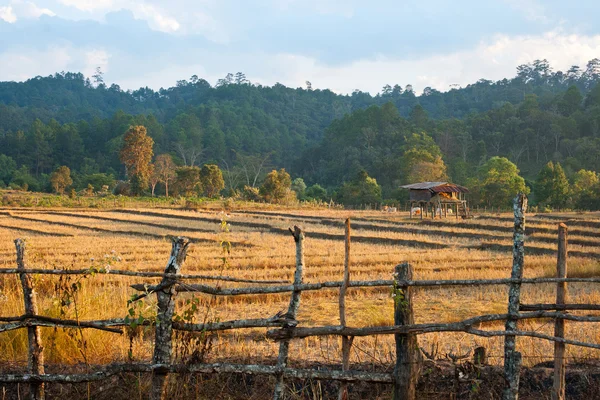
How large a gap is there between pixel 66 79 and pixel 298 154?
8118 centimetres

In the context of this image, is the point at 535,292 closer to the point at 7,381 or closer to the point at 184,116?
the point at 7,381

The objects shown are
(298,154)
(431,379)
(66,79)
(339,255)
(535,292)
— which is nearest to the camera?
(431,379)

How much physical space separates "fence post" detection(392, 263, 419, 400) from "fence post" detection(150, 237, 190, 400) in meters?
1.67

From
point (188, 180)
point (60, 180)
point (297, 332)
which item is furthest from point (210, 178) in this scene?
point (297, 332)

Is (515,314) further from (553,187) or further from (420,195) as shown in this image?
(553,187)

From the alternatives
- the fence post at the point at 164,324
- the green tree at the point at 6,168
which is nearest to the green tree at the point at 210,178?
the green tree at the point at 6,168

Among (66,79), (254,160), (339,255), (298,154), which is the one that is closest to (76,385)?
(339,255)

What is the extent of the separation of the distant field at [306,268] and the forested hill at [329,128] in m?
35.9

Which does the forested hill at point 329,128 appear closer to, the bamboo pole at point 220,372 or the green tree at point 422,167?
the green tree at point 422,167

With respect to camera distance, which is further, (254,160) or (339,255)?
(254,160)

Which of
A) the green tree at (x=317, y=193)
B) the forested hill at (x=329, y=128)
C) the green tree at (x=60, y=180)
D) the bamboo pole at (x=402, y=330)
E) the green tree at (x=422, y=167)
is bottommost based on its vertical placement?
the green tree at (x=317, y=193)

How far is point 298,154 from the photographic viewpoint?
300 ft

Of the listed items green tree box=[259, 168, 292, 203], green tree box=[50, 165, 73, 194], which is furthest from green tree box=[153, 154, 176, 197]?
green tree box=[259, 168, 292, 203]

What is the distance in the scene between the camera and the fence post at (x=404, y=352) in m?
4.64
